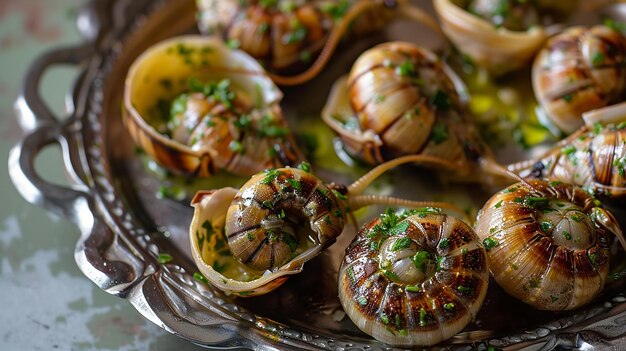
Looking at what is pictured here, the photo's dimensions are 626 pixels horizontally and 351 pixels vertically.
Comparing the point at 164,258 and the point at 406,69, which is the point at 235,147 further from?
the point at 406,69

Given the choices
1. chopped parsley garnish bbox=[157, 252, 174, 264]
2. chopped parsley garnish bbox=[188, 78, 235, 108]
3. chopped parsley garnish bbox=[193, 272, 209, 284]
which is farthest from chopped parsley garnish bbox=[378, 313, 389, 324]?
chopped parsley garnish bbox=[188, 78, 235, 108]

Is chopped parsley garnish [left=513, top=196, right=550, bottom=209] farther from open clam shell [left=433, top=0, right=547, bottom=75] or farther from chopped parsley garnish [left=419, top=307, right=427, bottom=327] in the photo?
open clam shell [left=433, top=0, right=547, bottom=75]

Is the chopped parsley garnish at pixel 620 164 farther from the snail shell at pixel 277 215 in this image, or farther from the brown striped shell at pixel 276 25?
the brown striped shell at pixel 276 25

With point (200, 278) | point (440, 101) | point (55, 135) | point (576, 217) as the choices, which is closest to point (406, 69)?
point (440, 101)

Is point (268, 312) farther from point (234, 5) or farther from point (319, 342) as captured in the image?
point (234, 5)

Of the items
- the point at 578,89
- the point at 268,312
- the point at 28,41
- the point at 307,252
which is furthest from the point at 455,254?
the point at 28,41
